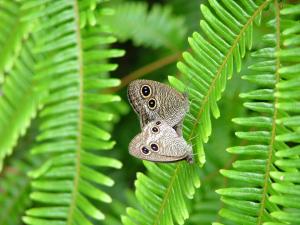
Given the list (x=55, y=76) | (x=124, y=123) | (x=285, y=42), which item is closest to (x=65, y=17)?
(x=55, y=76)

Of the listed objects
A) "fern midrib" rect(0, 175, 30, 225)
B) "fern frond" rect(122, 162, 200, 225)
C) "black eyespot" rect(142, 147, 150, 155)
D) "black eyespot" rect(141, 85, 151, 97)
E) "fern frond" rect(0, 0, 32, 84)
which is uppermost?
"fern frond" rect(0, 0, 32, 84)

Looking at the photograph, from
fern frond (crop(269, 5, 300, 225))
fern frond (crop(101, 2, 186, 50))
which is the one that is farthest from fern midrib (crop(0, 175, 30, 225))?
fern frond (crop(269, 5, 300, 225))

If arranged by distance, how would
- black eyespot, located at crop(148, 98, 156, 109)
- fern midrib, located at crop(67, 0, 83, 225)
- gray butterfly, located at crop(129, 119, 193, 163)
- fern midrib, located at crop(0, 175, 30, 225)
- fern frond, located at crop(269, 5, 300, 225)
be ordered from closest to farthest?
fern frond, located at crop(269, 5, 300, 225) → gray butterfly, located at crop(129, 119, 193, 163) → black eyespot, located at crop(148, 98, 156, 109) → fern midrib, located at crop(67, 0, 83, 225) → fern midrib, located at crop(0, 175, 30, 225)

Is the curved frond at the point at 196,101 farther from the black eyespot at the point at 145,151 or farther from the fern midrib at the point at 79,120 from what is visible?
the fern midrib at the point at 79,120

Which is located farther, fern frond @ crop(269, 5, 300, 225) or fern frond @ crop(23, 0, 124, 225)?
fern frond @ crop(23, 0, 124, 225)

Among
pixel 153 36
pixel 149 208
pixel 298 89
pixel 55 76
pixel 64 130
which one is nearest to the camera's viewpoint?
pixel 298 89

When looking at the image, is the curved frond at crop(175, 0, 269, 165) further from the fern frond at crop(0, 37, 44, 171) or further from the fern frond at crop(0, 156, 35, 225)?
the fern frond at crop(0, 156, 35, 225)

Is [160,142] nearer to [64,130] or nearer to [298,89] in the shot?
[298,89]
